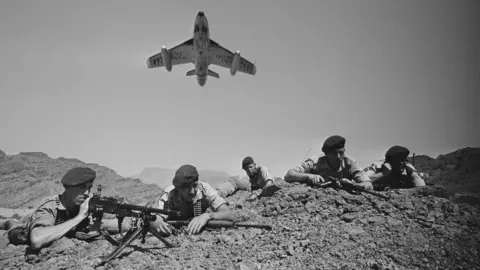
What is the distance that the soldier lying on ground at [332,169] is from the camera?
443 cm

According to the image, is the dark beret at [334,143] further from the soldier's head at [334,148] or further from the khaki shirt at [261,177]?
the khaki shirt at [261,177]

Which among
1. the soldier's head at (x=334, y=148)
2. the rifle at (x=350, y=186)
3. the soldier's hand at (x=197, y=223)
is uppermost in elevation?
the soldier's head at (x=334, y=148)

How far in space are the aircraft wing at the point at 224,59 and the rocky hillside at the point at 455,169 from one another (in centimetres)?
1669

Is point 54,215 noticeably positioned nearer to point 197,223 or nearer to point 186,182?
point 186,182

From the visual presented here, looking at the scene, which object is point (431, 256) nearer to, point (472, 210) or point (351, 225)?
point (351, 225)

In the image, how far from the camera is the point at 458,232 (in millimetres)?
2750

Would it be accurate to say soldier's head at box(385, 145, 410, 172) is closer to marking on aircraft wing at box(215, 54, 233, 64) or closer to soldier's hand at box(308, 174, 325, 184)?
soldier's hand at box(308, 174, 325, 184)

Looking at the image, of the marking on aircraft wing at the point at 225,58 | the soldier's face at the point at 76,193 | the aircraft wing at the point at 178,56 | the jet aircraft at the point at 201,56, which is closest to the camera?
the soldier's face at the point at 76,193

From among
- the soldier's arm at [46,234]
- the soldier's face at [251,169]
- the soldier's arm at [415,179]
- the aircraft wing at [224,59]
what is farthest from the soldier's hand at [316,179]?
the aircraft wing at [224,59]

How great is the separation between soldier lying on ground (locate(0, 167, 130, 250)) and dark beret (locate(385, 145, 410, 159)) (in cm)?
485

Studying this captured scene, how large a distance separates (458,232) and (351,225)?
1.07 meters

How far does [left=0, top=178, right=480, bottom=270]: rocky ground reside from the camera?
249 cm

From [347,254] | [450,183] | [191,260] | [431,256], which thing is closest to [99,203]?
[191,260]

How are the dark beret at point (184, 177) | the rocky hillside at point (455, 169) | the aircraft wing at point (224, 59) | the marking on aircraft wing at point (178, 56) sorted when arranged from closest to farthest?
the dark beret at point (184, 177) < the rocky hillside at point (455, 169) < the aircraft wing at point (224, 59) < the marking on aircraft wing at point (178, 56)
